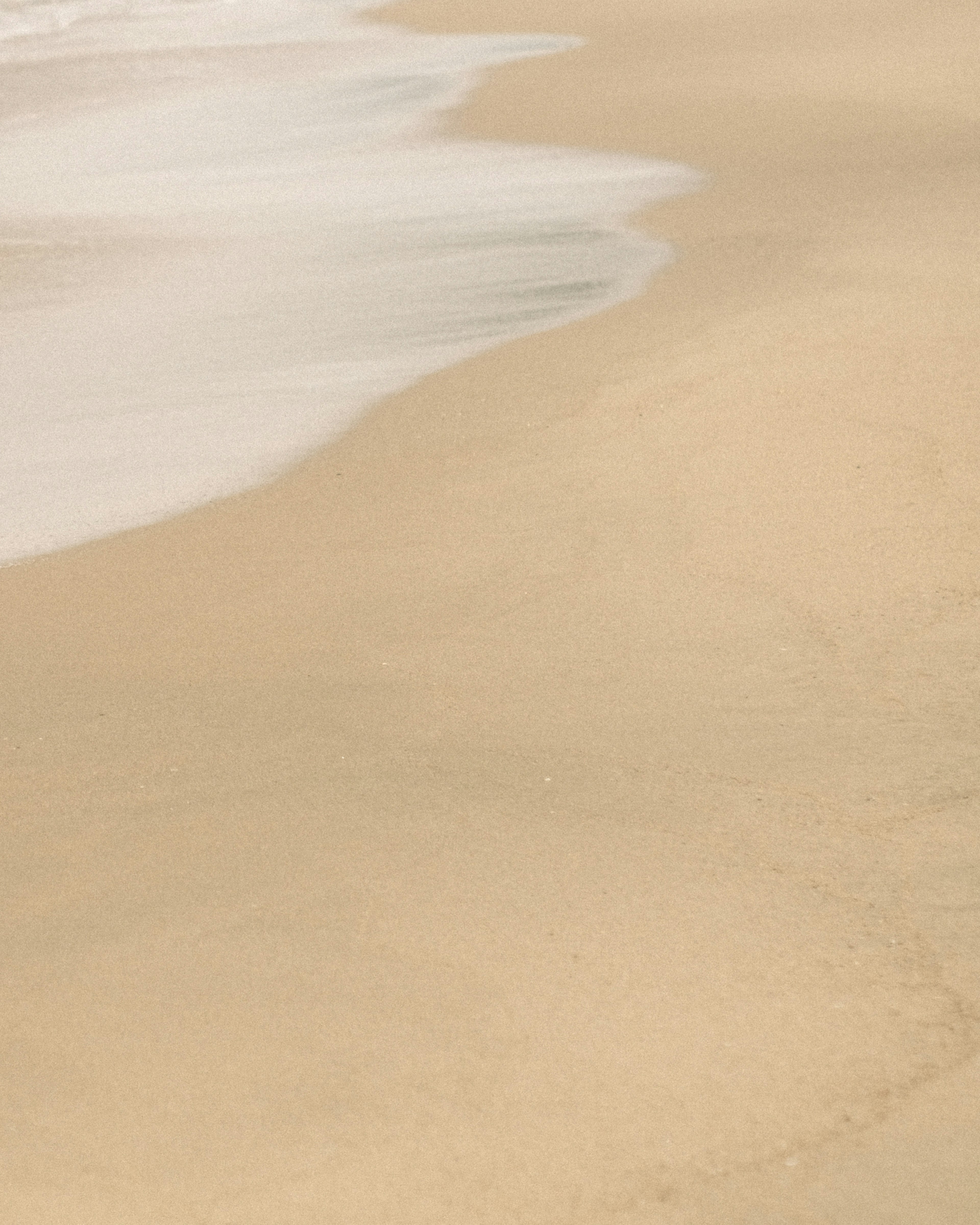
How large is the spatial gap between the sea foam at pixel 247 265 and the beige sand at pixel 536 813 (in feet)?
2.12

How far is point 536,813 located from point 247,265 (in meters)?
6.97

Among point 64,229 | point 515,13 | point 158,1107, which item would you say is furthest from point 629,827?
point 515,13

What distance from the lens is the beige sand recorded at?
3000 millimetres

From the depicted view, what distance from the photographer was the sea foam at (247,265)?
727 centimetres

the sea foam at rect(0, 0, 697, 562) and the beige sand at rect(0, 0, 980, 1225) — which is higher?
the sea foam at rect(0, 0, 697, 562)

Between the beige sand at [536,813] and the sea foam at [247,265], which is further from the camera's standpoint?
the sea foam at [247,265]

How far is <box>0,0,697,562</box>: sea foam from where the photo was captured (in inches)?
286

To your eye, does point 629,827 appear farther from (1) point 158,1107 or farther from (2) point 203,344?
(2) point 203,344

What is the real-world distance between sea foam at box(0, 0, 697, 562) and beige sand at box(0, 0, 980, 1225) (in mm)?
646

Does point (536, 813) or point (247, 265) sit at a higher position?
point (247, 265)

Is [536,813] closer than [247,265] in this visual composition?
Yes

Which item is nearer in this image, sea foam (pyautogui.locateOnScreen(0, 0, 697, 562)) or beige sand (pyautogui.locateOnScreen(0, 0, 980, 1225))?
beige sand (pyautogui.locateOnScreen(0, 0, 980, 1225))

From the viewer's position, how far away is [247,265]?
1030cm

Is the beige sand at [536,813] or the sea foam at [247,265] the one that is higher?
the sea foam at [247,265]
